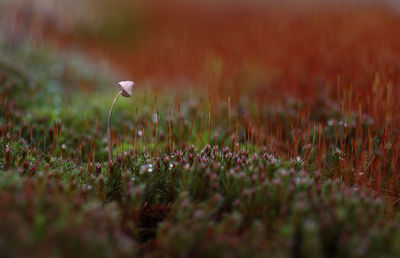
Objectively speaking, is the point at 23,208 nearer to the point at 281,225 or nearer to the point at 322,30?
the point at 281,225

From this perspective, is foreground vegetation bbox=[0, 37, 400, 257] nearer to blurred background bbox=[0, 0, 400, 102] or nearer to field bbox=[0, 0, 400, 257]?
field bbox=[0, 0, 400, 257]

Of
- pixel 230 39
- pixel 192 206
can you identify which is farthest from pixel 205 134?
pixel 230 39

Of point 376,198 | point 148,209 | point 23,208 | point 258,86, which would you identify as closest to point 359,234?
point 376,198

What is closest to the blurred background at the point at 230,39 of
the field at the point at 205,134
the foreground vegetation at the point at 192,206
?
the field at the point at 205,134

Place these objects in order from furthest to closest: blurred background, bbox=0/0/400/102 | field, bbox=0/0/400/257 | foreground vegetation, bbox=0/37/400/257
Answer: blurred background, bbox=0/0/400/102 < field, bbox=0/0/400/257 < foreground vegetation, bbox=0/37/400/257

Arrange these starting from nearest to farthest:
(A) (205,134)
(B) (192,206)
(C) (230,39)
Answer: (B) (192,206) → (A) (205,134) → (C) (230,39)

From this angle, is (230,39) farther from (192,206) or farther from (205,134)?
(192,206)

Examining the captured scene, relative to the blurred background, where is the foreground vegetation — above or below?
below

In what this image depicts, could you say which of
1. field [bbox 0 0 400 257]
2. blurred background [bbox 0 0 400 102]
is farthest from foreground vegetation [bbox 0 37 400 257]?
blurred background [bbox 0 0 400 102]
